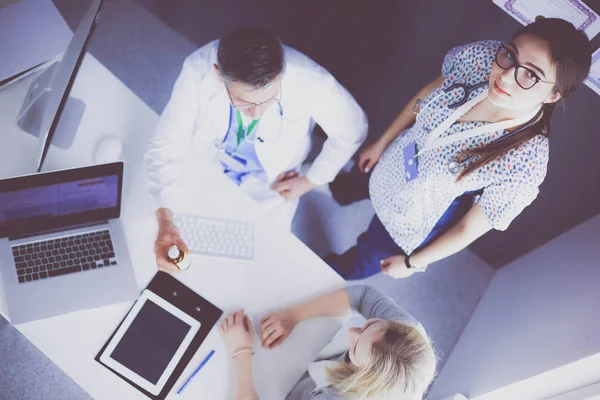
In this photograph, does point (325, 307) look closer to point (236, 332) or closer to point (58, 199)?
point (236, 332)

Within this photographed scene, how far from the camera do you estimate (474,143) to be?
5.42 feet

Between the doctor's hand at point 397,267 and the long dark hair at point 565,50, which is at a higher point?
the long dark hair at point 565,50

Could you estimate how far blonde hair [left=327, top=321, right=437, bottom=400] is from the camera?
4.91ft

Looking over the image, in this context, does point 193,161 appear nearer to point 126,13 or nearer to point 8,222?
point 8,222

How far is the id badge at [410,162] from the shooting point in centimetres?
182

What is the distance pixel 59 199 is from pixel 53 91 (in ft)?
0.98

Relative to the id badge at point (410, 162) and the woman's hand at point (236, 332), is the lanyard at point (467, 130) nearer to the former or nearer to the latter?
the id badge at point (410, 162)

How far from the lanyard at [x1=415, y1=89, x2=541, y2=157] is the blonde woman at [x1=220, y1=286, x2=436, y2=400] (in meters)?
0.55

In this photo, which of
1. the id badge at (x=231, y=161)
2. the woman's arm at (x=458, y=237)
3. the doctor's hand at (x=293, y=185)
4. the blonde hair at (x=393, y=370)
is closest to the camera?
the blonde hair at (x=393, y=370)

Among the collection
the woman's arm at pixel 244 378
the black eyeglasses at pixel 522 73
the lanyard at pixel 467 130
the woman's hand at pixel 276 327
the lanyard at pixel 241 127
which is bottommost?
the woman's arm at pixel 244 378

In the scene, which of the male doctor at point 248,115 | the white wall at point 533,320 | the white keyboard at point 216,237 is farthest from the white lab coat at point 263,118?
the white wall at point 533,320

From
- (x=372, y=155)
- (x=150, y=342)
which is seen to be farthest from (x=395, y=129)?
(x=150, y=342)

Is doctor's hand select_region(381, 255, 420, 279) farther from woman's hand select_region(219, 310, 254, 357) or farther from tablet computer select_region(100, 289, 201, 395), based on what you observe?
tablet computer select_region(100, 289, 201, 395)

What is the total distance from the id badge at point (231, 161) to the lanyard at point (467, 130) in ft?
2.30
